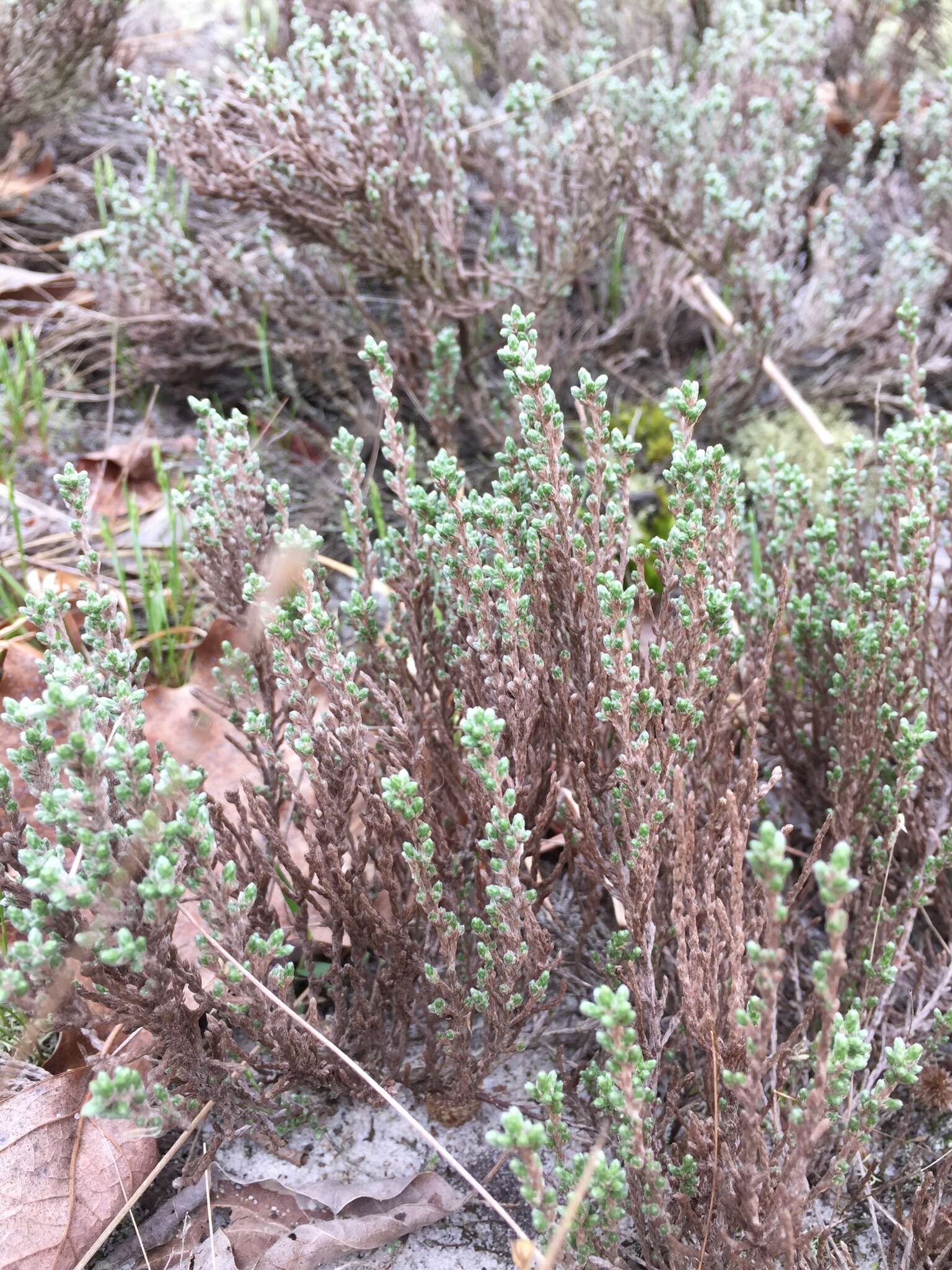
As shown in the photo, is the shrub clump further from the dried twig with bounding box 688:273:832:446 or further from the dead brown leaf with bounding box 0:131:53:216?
the dead brown leaf with bounding box 0:131:53:216

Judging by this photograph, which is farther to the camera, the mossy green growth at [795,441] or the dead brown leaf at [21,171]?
the dead brown leaf at [21,171]

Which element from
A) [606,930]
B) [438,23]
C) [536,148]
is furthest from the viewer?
[438,23]

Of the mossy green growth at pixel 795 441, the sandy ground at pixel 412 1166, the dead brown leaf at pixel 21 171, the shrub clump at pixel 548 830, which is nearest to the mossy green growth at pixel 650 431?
the mossy green growth at pixel 795 441

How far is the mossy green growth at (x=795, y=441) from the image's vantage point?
9.84 ft

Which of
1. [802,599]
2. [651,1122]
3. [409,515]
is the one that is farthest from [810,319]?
[651,1122]

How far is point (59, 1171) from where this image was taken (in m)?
1.55

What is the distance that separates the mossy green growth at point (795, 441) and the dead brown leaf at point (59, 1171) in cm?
239

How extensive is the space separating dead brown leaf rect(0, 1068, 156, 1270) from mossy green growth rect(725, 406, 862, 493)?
2390mm

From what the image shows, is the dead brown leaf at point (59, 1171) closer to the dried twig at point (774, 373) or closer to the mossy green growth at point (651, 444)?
the mossy green growth at point (651, 444)

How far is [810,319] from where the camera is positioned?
3.12 m

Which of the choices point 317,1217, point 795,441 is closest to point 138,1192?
point 317,1217

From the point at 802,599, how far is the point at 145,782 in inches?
53.6

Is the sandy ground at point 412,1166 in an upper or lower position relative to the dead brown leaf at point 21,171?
lower

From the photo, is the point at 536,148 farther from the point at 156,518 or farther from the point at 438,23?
the point at 438,23
